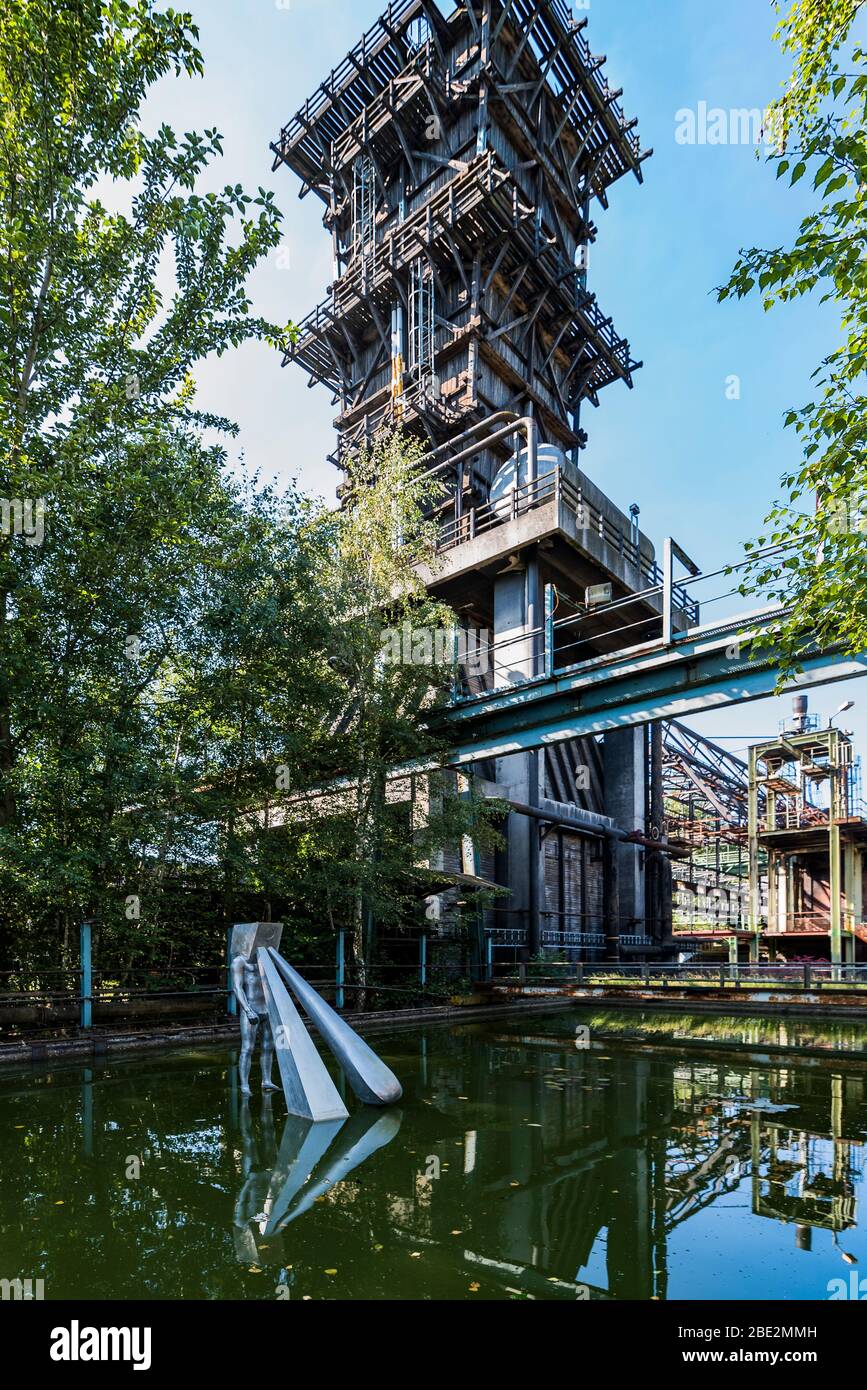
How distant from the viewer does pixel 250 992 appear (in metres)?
8.30

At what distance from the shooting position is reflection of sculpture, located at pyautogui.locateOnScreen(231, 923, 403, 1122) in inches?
302

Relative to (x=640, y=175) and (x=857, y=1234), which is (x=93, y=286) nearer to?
(x=857, y=1234)

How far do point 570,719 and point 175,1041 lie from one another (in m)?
9.28

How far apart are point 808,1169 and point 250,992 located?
5645 mm

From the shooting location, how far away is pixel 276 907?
16031mm

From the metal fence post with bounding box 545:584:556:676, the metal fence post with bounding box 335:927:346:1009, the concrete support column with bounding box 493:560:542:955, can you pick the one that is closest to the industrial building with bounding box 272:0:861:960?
the concrete support column with bounding box 493:560:542:955

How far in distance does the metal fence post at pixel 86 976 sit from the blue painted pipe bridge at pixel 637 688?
28.8ft

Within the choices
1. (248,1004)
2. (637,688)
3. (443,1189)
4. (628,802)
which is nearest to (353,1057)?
(248,1004)

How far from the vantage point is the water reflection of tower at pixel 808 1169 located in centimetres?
493

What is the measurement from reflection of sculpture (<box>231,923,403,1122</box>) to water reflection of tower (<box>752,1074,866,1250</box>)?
3841 millimetres

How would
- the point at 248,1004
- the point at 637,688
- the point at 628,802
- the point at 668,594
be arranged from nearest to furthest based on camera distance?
the point at 248,1004
the point at 668,594
the point at 637,688
the point at 628,802

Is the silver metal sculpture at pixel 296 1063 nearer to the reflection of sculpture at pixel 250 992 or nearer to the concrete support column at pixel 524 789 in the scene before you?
the reflection of sculpture at pixel 250 992

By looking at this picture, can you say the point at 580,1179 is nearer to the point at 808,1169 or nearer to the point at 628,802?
the point at 808,1169
